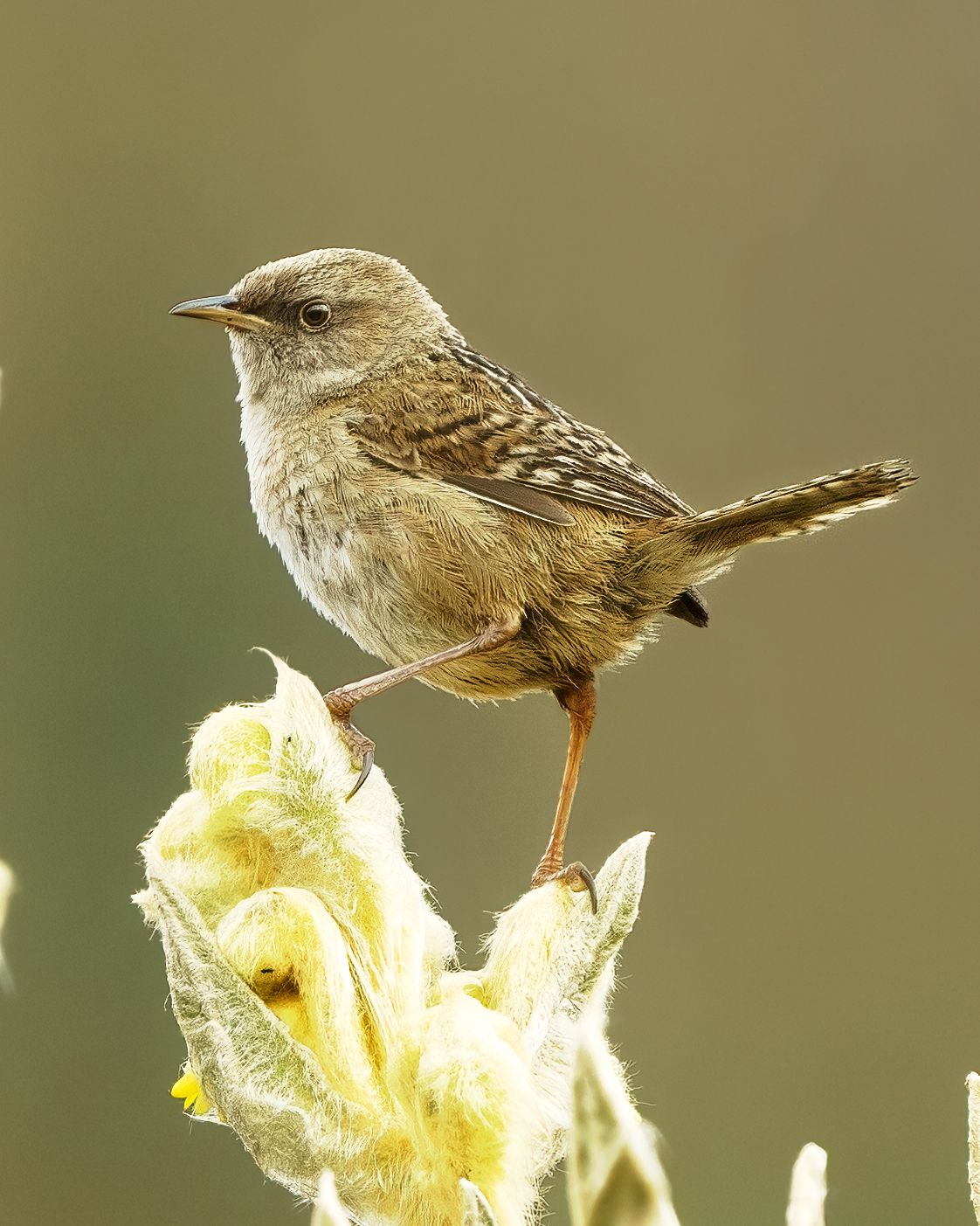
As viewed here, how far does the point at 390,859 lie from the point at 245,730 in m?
0.16

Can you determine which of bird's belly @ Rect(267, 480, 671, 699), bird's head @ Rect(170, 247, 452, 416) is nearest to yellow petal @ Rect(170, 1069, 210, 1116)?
bird's belly @ Rect(267, 480, 671, 699)

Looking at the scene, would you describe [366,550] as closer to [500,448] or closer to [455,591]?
[455,591]

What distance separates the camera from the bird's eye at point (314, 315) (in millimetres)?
2318

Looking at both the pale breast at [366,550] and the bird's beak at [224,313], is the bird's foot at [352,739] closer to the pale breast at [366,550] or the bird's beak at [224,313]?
the pale breast at [366,550]

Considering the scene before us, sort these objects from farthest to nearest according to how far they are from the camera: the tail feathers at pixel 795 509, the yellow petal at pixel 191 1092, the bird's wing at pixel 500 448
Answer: the bird's wing at pixel 500 448
the tail feathers at pixel 795 509
the yellow petal at pixel 191 1092

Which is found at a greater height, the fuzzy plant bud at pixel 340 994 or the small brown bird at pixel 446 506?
the small brown bird at pixel 446 506

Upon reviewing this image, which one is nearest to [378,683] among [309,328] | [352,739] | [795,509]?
[352,739]

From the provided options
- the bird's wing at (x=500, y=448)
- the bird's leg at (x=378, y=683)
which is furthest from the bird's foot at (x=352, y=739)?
the bird's wing at (x=500, y=448)

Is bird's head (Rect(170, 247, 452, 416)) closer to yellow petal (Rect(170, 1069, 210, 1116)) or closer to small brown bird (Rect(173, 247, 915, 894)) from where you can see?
small brown bird (Rect(173, 247, 915, 894))

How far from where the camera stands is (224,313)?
87.1 inches

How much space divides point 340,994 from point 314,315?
1.48 meters

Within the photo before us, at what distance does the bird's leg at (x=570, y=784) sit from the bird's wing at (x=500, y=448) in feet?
0.88

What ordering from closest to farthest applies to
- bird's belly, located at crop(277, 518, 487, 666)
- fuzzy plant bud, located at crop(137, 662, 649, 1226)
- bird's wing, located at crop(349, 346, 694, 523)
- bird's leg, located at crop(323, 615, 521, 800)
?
fuzzy plant bud, located at crop(137, 662, 649, 1226)
bird's leg, located at crop(323, 615, 521, 800)
bird's belly, located at crop(277, 518, 487, 666)
bird's wing, located at crop(349, 346, 694, 523)

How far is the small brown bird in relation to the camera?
2057 millimetres
